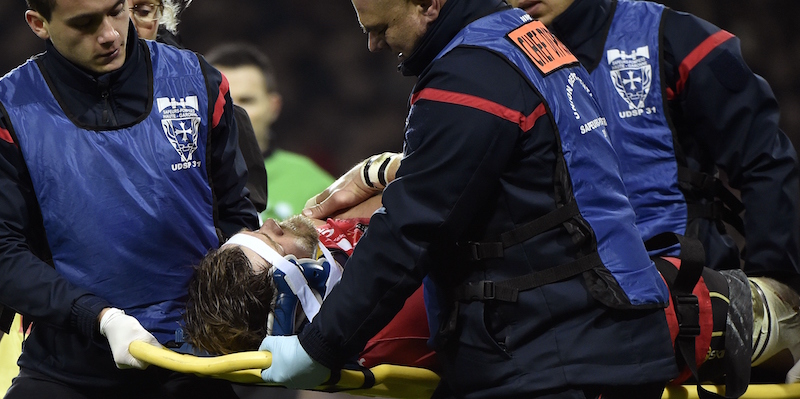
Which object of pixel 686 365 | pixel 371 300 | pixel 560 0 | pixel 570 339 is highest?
pixel 560 0

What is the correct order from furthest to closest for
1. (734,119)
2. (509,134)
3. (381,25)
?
(734,119) → (381,25) → (509,134)

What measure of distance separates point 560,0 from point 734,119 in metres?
0.53

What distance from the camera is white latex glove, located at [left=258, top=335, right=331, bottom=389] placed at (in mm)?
1721

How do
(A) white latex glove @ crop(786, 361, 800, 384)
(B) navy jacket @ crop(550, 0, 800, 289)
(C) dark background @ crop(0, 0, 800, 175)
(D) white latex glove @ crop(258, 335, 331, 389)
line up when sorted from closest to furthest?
(D) white latex glove @ crop(258, 335, 331, 389) < (A) white latex glove @ crop(786, 361, 800, 384) < (B) navy jacket @ crop(550, 0, 800, 289) < (C) dark background @ crop(0, 0, 800, 175)

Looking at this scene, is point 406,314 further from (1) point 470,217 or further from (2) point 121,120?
(2) point 121,120

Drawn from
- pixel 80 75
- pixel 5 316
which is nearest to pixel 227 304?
pixel 5 316

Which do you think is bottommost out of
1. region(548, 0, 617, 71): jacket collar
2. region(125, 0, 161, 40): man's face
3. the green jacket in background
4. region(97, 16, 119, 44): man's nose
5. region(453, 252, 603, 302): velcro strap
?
the green jacket in background

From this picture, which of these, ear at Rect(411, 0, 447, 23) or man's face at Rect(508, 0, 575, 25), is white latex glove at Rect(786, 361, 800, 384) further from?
ear at Rect(411, 0, 447, 23)

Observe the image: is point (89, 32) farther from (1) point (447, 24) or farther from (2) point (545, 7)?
(2) point (545, 7)

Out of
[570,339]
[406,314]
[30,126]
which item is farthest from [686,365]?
[30,126]

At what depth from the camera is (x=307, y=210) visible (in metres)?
2.56

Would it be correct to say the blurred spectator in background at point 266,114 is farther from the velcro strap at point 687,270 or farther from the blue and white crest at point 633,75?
the velcro strap at point 687,270

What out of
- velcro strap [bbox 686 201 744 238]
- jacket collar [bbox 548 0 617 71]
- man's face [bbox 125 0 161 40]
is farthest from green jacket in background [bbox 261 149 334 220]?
velcro strap [bbox 686 201 744 238]

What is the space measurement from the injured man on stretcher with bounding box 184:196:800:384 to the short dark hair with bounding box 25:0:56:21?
597mm
